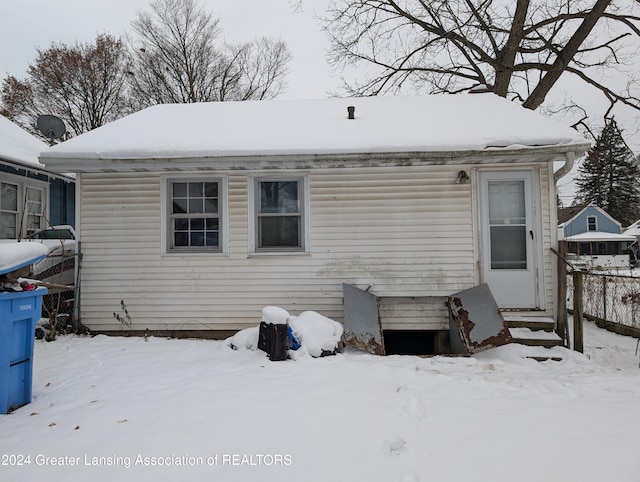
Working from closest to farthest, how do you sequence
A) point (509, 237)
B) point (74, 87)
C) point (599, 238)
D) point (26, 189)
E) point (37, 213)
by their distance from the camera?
1. point (509, 237)
2. point (26, 189)
3. point (37, 213)
4. point (74, 87)
5. point (599, 238)

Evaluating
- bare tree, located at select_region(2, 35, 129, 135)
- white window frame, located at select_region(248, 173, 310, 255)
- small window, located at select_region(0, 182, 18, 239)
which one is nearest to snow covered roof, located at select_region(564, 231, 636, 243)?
white window frame, located at select_region(248, 173, 310, 255)

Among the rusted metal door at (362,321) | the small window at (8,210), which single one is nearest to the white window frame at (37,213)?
the small window at (8,210)

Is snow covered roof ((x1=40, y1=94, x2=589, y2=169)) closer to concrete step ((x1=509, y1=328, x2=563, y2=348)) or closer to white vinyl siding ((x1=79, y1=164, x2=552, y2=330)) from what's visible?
white vinyl siding ((x1=79, y1=164, x2=552, y2=330))

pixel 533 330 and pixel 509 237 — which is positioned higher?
pixel 509 237

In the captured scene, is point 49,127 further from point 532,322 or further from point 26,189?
point 532,322

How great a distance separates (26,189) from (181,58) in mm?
14883

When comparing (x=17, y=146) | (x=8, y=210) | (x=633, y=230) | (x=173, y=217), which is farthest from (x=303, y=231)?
A: (x=633, y=230)

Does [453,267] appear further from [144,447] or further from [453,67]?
[453,67]

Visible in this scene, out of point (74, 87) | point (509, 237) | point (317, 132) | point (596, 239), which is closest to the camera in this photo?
point (509, 237)

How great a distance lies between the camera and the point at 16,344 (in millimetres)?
3348

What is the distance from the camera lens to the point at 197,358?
4922 millimetres

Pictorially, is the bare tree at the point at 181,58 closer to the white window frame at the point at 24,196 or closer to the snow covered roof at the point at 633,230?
the white window frame at the point at 24,196

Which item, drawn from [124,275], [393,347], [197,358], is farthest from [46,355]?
[393,347]

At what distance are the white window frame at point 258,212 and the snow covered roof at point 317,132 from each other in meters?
0.61
